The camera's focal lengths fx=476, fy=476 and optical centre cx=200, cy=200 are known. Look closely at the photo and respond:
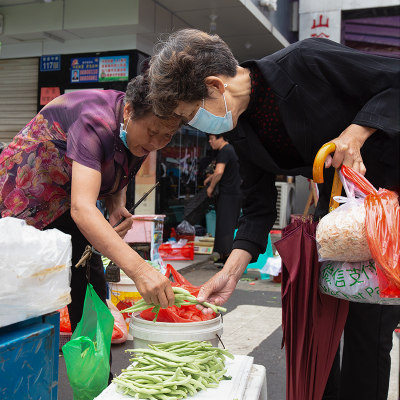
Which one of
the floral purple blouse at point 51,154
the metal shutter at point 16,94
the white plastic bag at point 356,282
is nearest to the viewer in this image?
the white plastic bag at point 356,282

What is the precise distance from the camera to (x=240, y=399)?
1.75 metres

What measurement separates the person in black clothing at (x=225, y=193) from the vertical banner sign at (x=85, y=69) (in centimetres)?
205

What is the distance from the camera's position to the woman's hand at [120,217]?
2659mm

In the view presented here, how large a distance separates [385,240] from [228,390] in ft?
2.62

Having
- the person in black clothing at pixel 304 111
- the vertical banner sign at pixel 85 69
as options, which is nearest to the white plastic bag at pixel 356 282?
the person in black clothing at pixel 304 111

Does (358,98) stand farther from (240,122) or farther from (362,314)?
(362,314)

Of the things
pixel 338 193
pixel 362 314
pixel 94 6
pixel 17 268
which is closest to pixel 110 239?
pixel 17 268

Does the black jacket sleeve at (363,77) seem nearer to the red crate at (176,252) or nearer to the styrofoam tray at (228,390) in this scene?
the styrofoam tray at (228,390)

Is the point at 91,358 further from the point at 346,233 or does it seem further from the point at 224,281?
the point at 346,233

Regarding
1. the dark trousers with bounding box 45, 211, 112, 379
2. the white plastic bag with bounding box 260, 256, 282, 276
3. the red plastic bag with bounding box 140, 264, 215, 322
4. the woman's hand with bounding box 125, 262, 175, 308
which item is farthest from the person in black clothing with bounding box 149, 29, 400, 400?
the white plastic bag with bounding box 260, 256, 282, 276

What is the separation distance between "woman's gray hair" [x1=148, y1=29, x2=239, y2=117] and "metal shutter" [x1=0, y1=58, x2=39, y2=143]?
622 centimetres

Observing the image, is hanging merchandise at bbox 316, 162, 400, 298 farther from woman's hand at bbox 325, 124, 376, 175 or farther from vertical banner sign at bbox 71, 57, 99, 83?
vertical banner sign at bbox 71, 57, 99, 83

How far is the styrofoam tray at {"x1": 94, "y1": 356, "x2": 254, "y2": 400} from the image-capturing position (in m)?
1.72

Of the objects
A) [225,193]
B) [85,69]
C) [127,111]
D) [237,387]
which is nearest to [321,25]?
[225,193]
